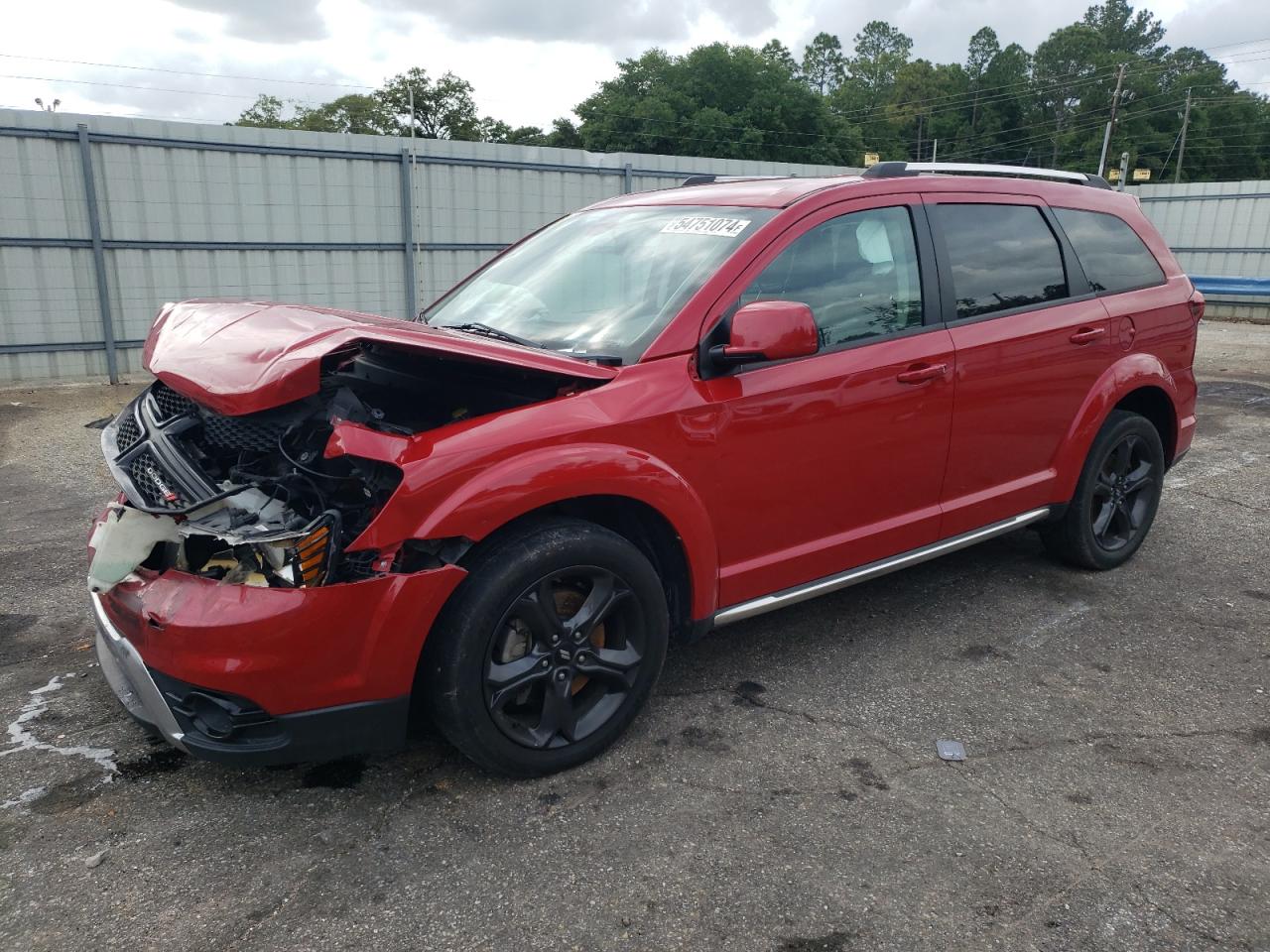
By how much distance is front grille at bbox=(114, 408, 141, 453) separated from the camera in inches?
119

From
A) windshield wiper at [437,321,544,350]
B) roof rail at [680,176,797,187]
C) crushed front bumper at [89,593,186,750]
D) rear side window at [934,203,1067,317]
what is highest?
roof rail at [680,176,797,187]

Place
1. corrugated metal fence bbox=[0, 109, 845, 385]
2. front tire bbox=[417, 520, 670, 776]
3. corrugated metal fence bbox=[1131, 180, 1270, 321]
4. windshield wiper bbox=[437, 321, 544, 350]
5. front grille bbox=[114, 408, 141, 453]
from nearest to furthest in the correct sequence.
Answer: front tire bbox=[417, 520, 670, 776] < front grille bbox=[114, 408, 141, 453] < windshield wiper bbox=[437, 321, 544, 350] < corrugated metal fence bbox=[0, 109, 845, 385] < corrugated metal fence bbox=[1131, 180, 1270, 321]

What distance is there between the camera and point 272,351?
104 inches

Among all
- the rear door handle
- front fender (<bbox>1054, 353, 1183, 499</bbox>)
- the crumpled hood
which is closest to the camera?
the crumpled hood

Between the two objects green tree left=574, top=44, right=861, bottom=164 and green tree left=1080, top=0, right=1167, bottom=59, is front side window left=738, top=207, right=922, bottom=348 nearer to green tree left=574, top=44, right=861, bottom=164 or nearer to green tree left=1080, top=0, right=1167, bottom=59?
green tree left=574, top=44, right=861, bottom=164

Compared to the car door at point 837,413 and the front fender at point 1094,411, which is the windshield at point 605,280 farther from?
the front fender at point 1094,411

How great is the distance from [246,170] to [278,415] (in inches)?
375

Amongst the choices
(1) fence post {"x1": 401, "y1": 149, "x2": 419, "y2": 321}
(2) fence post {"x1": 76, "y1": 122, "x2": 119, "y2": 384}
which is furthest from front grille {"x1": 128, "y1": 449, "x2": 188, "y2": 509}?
(1) fence post {"x1": 401, "y1": 149, "x2": 419, "y2": 321}

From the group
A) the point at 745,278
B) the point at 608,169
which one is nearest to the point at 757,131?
the point at 608,169

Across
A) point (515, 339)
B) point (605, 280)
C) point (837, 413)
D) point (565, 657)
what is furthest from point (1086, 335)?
point (565, 657)

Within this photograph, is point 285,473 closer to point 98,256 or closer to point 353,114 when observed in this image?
point 98,256

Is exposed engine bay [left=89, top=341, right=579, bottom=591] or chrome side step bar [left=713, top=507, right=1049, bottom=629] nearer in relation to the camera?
exposed engine bay [left=89, top=341, right=579, bottom=591]

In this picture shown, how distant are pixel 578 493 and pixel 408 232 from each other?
10.2 metres

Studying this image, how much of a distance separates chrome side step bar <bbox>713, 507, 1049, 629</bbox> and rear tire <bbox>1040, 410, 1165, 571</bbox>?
0.31m
